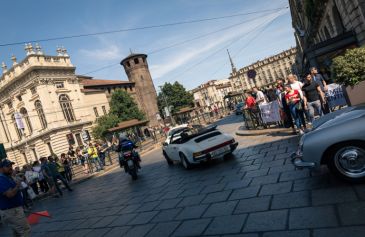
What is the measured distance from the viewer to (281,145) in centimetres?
836

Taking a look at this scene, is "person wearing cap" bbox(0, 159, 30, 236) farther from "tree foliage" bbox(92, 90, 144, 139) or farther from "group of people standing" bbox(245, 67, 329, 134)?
"tree foliage" bbox(92, 90, 144, 139)

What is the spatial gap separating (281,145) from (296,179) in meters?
3.19

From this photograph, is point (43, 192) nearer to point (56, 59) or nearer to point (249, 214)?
point (249, 214)

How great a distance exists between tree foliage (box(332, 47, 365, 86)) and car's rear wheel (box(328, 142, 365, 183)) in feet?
16.8

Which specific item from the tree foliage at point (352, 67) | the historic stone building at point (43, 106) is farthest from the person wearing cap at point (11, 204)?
the historic stone building at point (43, 106)

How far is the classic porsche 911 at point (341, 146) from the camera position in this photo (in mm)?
4152

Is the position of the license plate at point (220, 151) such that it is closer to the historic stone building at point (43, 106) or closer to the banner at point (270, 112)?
the banner at point (270, 112)

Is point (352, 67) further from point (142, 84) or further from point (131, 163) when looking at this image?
point (142, 84)

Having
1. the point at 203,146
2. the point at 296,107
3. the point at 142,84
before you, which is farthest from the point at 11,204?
the point at 142,84

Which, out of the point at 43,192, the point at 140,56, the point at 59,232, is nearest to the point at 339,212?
the point at 59,232

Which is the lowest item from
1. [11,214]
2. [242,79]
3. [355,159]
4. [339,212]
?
[339,212]

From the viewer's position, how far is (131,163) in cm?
1060

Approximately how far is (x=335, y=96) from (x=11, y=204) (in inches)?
385

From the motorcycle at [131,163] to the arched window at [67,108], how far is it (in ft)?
109
